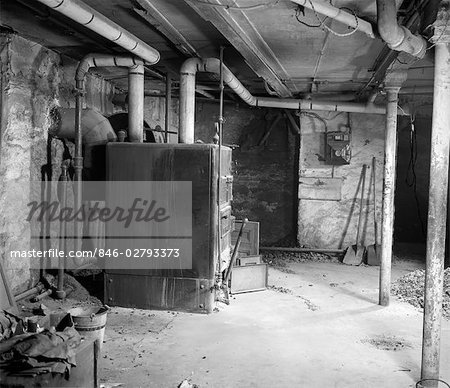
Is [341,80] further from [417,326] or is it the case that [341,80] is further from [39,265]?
[39,265]

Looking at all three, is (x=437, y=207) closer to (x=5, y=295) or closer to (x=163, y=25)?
(x=163, y=25)

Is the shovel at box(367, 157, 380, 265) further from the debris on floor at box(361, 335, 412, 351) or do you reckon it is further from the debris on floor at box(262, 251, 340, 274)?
the debris on floor at box(361, 335, 412, 351)

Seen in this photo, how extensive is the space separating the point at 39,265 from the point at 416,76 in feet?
17.1

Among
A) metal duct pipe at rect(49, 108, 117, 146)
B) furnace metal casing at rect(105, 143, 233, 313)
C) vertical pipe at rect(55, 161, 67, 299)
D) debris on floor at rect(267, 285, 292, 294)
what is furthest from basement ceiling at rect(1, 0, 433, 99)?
debris on floor at rect(267, 285, 292, 294)

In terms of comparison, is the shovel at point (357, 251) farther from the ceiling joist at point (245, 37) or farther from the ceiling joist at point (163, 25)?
the ceiling joist at point (163, 25)

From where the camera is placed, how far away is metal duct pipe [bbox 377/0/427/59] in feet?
10.4

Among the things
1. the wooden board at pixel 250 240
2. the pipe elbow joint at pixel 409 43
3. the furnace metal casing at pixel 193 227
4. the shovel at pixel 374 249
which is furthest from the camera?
the shovel at pixel 374 249

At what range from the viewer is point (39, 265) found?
519 cm

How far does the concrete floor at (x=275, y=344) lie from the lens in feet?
11.3

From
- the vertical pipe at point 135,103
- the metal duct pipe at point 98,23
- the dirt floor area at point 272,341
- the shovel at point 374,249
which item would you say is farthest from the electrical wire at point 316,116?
the metal duct pipe at point 98,23

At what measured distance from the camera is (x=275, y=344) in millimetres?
4098

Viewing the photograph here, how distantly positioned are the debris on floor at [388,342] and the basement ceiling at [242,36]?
2.59 m

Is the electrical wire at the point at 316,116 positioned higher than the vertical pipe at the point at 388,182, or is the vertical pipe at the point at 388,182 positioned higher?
the electrical wire at the point at 316,116

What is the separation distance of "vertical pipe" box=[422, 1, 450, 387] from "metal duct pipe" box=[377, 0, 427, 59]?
20 centimetres
